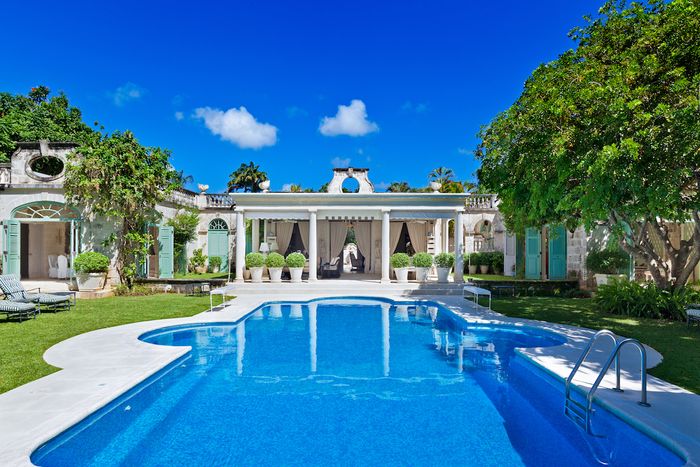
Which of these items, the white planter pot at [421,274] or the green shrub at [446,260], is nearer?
the green shrub at [446,260]

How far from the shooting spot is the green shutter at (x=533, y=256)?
17.5 meters

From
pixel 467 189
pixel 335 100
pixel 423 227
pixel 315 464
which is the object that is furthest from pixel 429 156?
pixel 315 464

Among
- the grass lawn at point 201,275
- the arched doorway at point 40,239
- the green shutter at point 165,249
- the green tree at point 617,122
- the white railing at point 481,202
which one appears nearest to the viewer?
the green tree at point 617,122

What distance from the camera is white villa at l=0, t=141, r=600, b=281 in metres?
14.1

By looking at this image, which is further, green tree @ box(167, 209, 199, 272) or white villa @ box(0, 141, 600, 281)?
green tree @ box(167, 209, 199, 272)

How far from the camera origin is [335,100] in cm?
2688

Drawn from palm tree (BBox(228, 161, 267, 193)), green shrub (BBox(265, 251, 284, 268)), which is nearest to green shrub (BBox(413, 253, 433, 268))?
green shrub (BBox(265, 251, 284, 268))

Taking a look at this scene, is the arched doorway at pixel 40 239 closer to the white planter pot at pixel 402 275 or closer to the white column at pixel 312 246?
the white column at pixel 312 246

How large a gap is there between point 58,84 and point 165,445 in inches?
1246

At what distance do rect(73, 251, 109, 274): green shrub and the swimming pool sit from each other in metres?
6.55

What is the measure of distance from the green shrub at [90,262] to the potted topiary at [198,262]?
7680 millimetres

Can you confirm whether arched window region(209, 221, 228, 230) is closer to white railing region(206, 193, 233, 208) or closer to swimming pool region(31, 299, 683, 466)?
white railing region(206, 193, 233, 208)

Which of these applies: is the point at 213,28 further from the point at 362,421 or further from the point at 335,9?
the point at 362,421

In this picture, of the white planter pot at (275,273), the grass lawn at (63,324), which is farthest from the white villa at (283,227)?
the grass lawn at (63,324)
